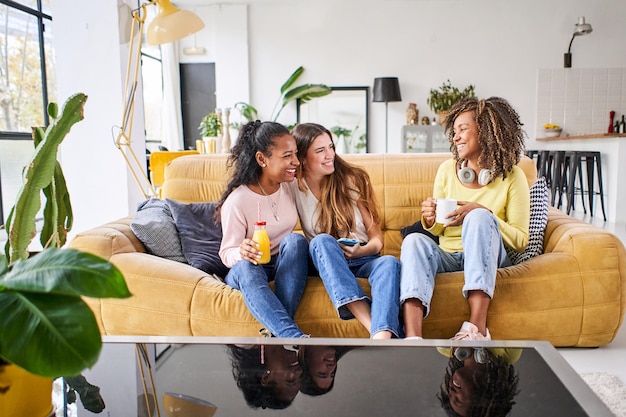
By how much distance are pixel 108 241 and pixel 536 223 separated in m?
1.86

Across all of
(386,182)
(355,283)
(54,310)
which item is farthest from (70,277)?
(386,182)

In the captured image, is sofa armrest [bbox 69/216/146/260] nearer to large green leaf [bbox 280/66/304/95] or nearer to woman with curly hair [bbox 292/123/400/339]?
woman with curly hair [bbox 292/123/400/339]

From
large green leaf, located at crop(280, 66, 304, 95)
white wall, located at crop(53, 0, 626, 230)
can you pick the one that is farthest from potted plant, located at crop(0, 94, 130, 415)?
white wall, located at crop(53, 0, 626, 230)

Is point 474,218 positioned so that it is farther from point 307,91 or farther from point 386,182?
point 307,91

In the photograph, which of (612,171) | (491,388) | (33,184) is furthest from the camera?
(612,171)

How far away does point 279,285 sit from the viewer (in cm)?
211

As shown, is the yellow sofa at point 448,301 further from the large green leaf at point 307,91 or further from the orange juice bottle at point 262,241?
the large green leaf at point 307,91

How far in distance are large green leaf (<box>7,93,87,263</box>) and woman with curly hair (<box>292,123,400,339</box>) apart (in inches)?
46.7

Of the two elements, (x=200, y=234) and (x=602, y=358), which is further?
(x=200, y=234)

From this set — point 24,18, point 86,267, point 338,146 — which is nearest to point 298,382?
point 86,267

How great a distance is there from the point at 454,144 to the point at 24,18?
16.4 ft

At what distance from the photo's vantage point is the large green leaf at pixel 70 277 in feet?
1.86

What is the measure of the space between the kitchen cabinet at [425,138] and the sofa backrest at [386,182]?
5.07 meters

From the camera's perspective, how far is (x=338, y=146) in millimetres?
8086
